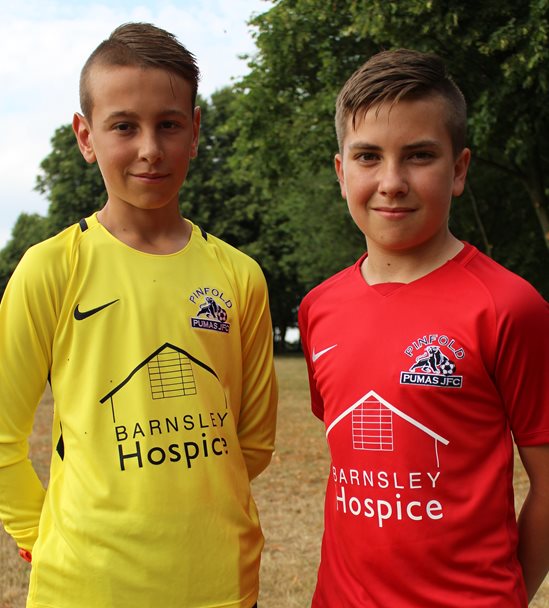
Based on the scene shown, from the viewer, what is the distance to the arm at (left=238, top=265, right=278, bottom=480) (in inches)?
103

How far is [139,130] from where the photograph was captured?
7.72ft

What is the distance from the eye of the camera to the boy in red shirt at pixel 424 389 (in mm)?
2143

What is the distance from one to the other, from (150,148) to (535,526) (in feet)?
5.28

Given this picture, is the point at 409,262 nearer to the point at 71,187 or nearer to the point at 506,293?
the point at 506,293

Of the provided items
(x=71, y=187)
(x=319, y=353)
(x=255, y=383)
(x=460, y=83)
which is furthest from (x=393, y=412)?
(x=71, y=187)

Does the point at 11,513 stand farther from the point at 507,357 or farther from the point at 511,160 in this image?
the point at 511,160

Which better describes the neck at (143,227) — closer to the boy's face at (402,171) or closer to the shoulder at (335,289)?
the shoulder at (335,289)

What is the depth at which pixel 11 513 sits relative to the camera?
7.59 ft

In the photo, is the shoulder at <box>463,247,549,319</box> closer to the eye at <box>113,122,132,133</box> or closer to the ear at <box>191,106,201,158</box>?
the ear at <box>191,106,201,158</box>

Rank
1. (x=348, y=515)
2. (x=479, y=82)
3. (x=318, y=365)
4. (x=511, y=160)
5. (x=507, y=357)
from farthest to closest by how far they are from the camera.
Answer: (x=511, y=160), (x=479, y=82), (x=318, y=365), (x=348, y=515), (x=507, y=357)

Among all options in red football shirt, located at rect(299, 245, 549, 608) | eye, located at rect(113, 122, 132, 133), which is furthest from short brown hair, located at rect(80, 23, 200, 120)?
red football shirt, located at rect(299, 245, 549, 608)

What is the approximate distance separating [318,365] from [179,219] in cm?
68

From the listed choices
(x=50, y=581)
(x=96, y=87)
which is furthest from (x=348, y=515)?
(x=96, y=87)

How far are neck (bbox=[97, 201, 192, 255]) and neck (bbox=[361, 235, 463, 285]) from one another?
2.12 ft
